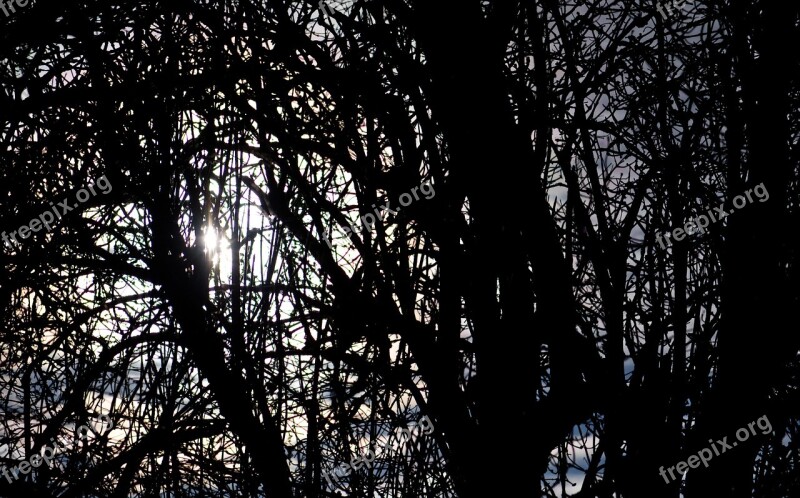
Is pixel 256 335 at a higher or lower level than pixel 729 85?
lower

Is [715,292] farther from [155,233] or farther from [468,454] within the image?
[155,233]

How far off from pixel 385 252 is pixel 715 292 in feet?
6.21

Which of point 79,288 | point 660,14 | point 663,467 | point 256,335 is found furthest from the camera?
point 79,288

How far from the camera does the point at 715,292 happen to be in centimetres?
365

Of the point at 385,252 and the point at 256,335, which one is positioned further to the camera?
the point at 385,252

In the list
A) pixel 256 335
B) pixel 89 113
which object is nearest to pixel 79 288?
pixel 89 113

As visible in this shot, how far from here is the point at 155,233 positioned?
3.35 m

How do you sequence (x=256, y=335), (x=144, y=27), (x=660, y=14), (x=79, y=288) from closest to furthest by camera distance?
(x=256, y=335), (x=144, y=27), (x=660, y=14), (x=79, y=288)

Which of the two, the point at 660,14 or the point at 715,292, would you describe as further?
the point at 660,14

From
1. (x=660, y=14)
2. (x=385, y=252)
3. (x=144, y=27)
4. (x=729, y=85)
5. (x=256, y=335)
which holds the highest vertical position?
(x=144, y=27)

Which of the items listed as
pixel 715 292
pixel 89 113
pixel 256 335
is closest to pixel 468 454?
pixel 256 335

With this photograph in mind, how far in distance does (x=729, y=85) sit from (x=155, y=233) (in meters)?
3.24

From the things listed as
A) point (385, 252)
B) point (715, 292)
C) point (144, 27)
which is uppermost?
point (144, 27)

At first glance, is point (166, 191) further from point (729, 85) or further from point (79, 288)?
point (729, 85)
